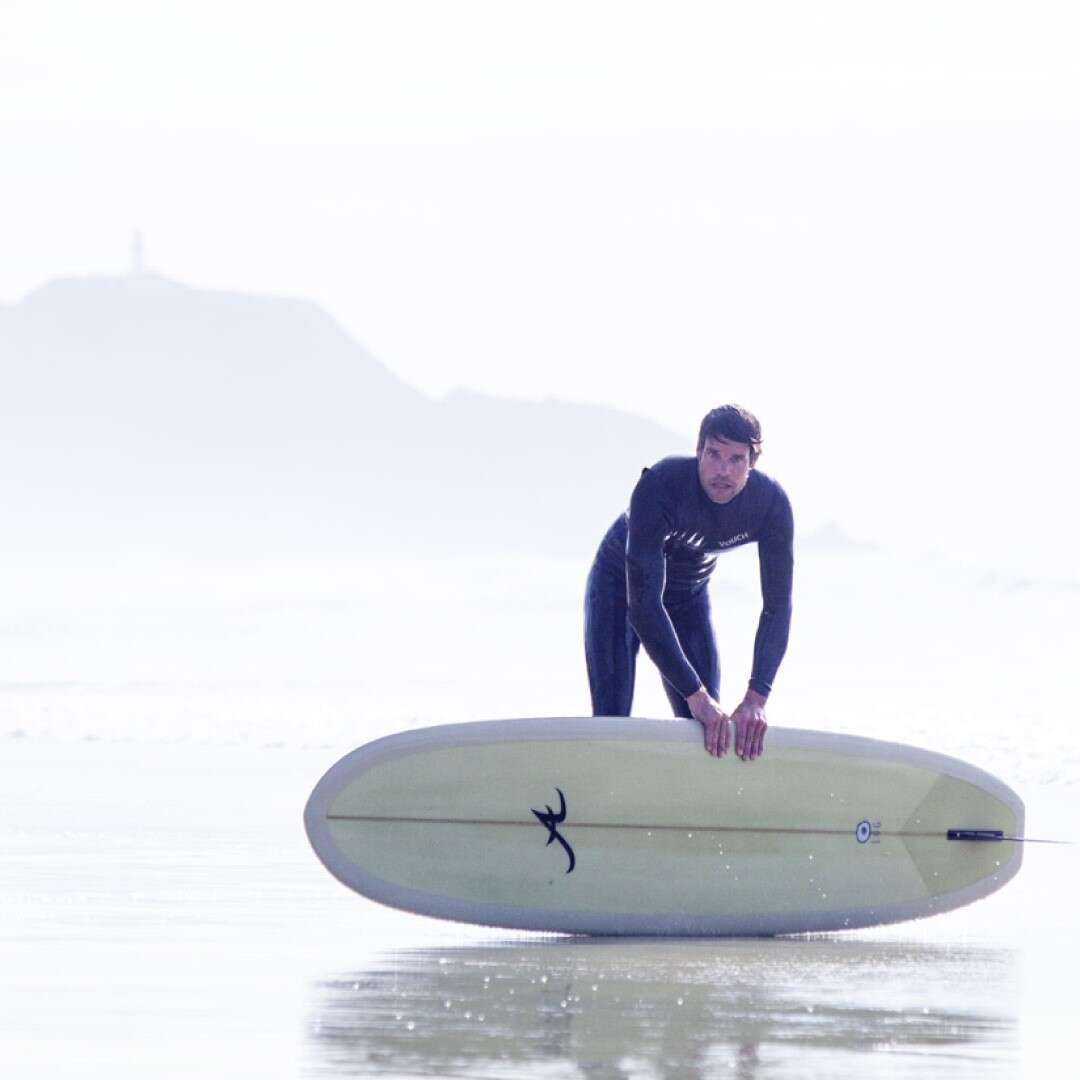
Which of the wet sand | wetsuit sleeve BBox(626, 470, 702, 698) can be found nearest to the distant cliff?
the wet sand

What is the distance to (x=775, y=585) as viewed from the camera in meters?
4.96

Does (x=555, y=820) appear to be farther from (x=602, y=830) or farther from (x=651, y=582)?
(x=651, y=582)

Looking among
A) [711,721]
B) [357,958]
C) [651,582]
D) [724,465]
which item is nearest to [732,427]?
[724,465]

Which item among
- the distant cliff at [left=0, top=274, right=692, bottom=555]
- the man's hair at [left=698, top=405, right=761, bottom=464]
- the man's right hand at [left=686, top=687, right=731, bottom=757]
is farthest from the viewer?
the distant cliff at [left=0, top=274, right=692, bottom=555]

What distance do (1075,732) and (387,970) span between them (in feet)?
28.5

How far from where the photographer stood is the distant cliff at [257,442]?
3681 inches

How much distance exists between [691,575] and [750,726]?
15.9 inches

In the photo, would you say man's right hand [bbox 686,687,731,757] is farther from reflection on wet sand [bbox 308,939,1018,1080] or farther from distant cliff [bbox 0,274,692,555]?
distant cliff [bbox 0,274,692,555]

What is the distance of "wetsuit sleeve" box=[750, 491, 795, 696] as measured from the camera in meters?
4.91

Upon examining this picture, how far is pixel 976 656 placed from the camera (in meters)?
25.0

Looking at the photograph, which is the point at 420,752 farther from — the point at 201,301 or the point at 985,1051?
the point at 201,301

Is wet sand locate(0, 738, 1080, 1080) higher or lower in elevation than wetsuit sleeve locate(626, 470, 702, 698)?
lower

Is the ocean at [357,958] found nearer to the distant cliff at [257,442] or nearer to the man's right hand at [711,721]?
the man's right hand at [711,721]

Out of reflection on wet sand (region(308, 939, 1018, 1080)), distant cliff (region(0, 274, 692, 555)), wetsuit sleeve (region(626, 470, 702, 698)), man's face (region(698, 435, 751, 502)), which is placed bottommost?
reflection on wet sand (region(308, 939, 1018, 1080))
